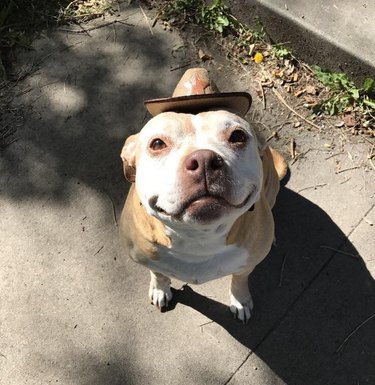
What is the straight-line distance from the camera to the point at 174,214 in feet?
6.99

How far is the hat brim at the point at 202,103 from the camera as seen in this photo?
230 cm

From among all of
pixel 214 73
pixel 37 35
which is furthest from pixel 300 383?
pixel 37 35

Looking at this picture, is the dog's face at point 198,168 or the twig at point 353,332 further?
the twig at point 353,332

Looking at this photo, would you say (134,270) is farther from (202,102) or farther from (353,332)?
(202,102)

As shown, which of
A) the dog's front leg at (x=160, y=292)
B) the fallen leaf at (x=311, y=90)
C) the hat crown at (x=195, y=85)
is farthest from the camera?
the fallen leaf at (x=311, y=90)

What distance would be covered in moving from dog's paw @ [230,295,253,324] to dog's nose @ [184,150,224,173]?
5.15 ft

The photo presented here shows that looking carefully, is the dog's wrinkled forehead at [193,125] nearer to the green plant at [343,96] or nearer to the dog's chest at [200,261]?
the dog's chest at [200,261]

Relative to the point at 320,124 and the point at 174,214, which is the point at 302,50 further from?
the point at 174,214

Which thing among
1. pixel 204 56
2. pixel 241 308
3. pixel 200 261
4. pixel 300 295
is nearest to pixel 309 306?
pixel 300 295

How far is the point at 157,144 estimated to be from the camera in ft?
7.37

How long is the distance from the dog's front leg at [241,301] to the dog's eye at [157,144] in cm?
134

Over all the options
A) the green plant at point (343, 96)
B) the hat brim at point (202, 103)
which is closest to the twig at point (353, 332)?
the green plant at point (343, 96)

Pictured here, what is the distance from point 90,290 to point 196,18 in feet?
7.61

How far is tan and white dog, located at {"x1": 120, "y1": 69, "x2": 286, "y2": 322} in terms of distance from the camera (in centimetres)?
207
